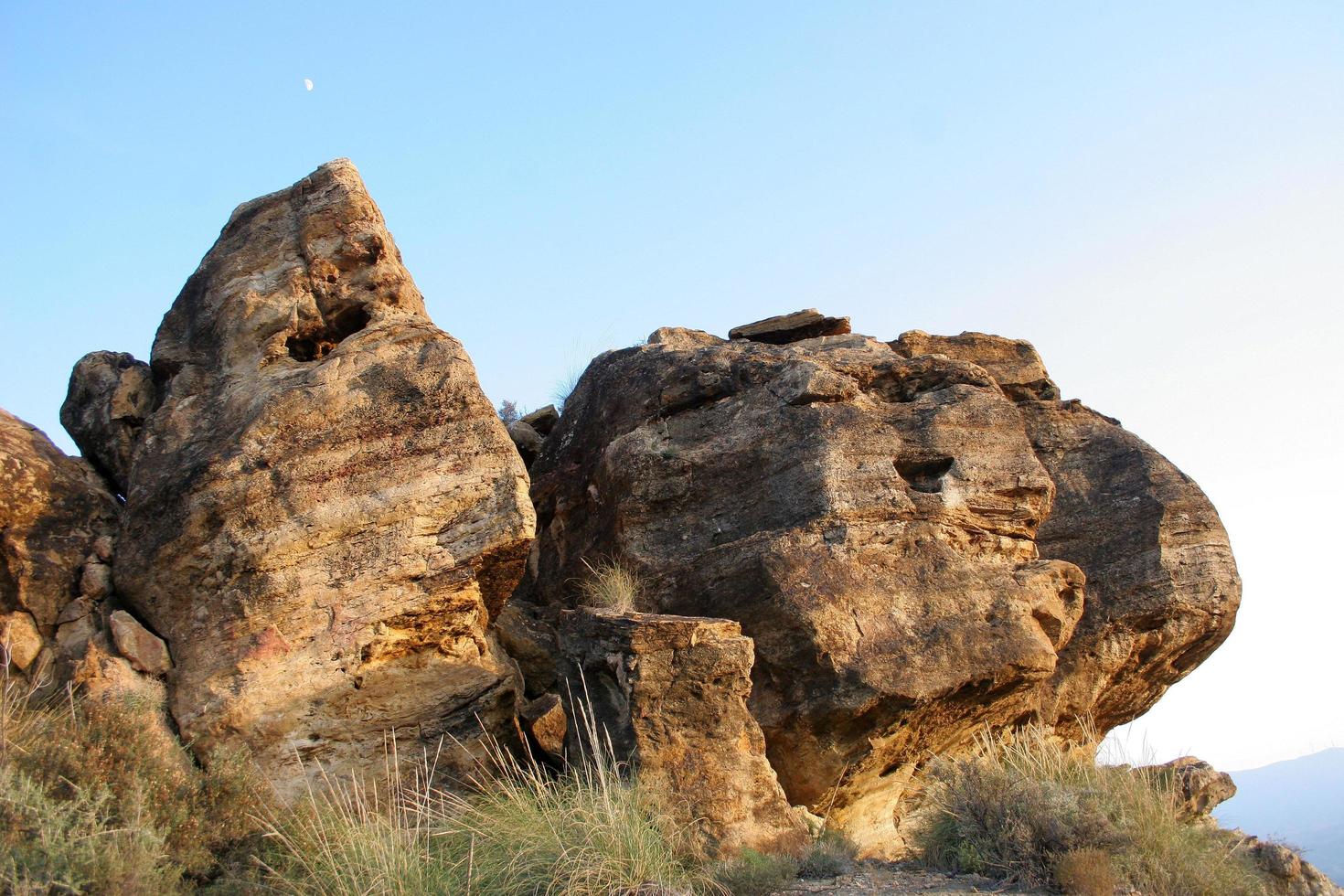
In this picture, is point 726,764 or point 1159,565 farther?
point 1159,565

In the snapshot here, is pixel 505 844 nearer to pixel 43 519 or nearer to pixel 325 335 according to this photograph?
pixel 43 519

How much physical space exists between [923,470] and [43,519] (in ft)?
30.0

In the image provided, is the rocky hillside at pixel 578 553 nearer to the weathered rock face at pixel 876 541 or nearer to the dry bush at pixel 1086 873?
the weathered rock face at pixel 876 541

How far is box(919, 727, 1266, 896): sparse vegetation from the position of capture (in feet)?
30.2

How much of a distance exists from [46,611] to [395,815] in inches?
168

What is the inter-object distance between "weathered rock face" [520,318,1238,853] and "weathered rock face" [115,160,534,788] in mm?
2305

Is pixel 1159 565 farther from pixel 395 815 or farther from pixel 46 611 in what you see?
pixel 46 611

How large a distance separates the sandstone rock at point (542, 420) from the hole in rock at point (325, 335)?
4.39 metres

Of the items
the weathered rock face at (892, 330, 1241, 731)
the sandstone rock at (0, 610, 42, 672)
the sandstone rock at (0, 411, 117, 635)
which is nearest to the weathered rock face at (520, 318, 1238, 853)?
the weathered rock face at (892, 330, 1241, 731)

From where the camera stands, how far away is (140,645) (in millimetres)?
10203

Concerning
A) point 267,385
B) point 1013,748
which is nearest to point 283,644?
point 267,385

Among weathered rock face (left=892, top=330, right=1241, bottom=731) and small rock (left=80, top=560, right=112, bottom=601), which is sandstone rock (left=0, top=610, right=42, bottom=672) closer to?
small rock (left=80, top=560, right=112, bottom=601)

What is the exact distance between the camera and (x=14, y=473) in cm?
1116

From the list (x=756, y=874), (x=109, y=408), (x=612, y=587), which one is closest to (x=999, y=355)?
(x=612, y=587)
